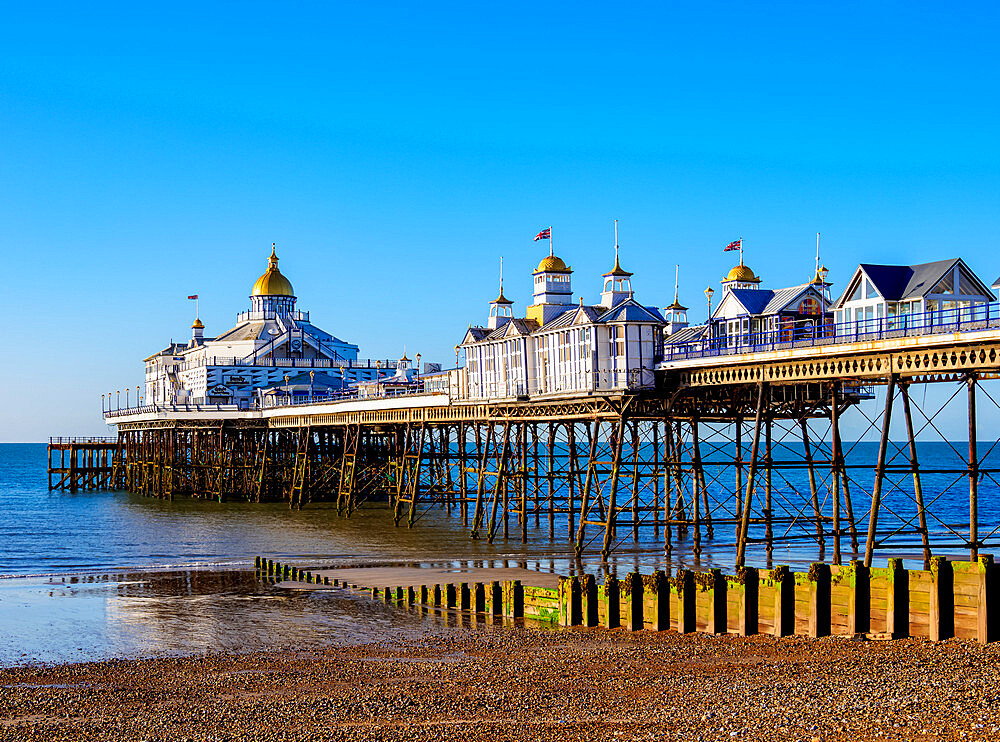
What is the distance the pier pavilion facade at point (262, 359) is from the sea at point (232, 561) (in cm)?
1891

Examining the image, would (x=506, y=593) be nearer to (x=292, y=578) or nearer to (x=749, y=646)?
(x=749, y=646)

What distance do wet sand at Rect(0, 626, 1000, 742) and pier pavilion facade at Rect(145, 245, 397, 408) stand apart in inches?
2575

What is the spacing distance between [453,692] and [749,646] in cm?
607

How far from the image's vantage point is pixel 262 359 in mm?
97750

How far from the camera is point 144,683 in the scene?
2147 centimetres

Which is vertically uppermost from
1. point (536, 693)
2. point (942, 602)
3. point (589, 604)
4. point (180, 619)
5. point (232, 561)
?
point (942, 602)

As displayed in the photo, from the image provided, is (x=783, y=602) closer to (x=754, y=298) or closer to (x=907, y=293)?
(x=907, y=293)

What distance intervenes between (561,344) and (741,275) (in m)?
14.0

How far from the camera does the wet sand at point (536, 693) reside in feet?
54.8

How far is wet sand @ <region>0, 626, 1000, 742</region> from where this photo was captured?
16.7 m

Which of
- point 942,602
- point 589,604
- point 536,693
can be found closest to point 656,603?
point 589,604

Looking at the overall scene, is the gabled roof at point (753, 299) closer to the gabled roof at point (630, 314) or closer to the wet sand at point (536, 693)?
the gabled roof at point (630, 314)

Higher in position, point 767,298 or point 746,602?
point 767,298

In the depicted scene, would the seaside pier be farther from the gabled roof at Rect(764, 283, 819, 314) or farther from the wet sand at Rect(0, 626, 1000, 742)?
the wet sand at Rect(0, 626, 1000, 742)
